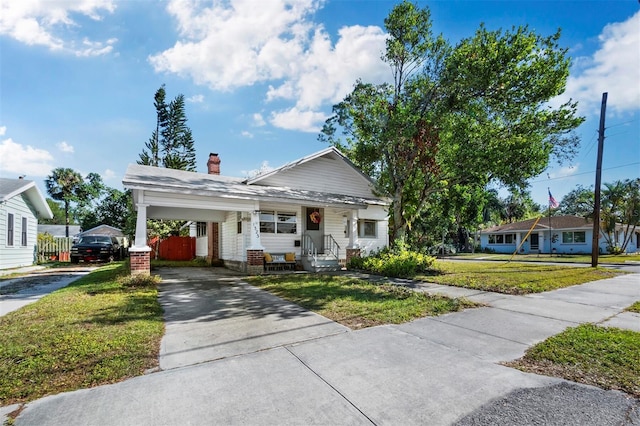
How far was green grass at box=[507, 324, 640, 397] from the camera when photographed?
3.48 metres

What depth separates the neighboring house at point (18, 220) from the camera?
1446cm

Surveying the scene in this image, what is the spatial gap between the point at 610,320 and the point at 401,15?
487 inches

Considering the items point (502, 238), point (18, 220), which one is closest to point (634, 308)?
point (18, 220)

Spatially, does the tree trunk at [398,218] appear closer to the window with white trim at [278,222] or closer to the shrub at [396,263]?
the shrub at [396,263]

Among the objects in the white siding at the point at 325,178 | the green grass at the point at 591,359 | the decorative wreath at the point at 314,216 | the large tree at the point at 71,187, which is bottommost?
the green grass at the point at 591,359

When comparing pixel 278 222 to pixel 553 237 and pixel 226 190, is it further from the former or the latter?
pixel 553 237

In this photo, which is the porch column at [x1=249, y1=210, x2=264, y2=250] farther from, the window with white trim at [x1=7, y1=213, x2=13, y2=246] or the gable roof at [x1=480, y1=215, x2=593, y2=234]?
A: the gable roof at [x1=480, y1=215, x2=593, y2=234]

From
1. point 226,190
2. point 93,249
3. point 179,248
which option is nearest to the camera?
point 226,190

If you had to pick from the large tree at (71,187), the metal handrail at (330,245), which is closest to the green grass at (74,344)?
the metal handrail at (330,245)

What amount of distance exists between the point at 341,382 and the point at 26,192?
2112cm

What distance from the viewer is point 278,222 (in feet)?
48.2

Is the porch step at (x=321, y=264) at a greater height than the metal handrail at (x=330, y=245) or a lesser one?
lesser

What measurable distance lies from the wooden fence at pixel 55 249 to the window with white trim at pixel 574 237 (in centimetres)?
4560

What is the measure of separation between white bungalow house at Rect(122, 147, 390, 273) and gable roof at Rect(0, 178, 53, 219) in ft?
19.4
